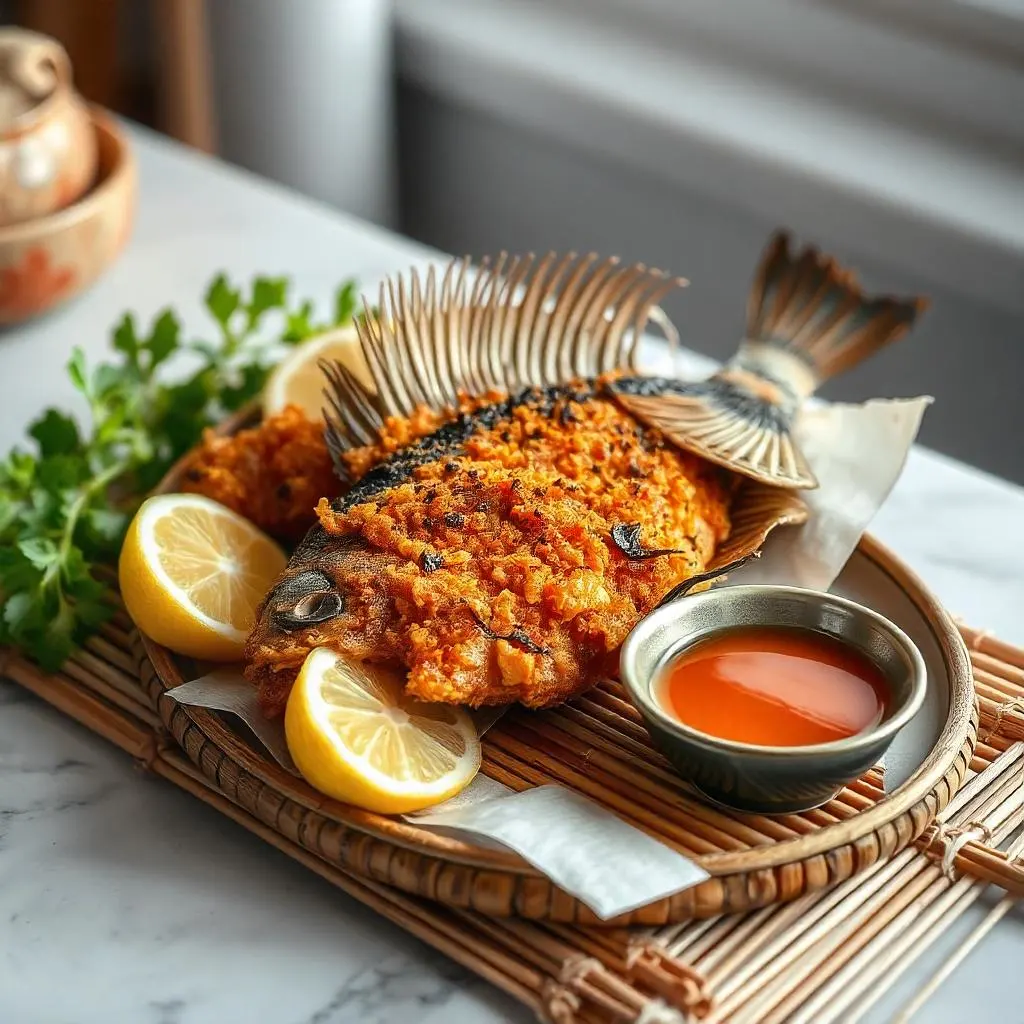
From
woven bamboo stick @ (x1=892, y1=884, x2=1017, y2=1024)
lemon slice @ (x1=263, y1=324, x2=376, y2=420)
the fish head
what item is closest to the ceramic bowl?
lemon slice @ (x1=263, y1=324, x2=376, y2=420)

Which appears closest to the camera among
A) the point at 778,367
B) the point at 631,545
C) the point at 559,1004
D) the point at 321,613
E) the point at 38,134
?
the point at 559,1004

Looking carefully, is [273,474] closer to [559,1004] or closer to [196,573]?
[196,573]

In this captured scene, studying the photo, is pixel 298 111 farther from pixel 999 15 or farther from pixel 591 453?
pixel 591 453

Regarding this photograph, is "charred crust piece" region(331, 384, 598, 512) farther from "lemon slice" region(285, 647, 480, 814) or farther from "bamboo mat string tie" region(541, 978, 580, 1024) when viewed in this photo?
"bamboo mat string tie" region(541, 978, 580, 1024)

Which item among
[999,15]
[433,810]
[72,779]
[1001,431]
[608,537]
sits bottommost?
[1001,431]

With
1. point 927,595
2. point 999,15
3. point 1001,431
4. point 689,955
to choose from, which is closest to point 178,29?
point 999,15

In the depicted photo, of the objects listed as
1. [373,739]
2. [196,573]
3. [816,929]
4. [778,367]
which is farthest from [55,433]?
[816,929]

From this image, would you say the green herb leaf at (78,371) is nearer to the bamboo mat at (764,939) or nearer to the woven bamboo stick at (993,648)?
the bamboo mat at (764,939)
